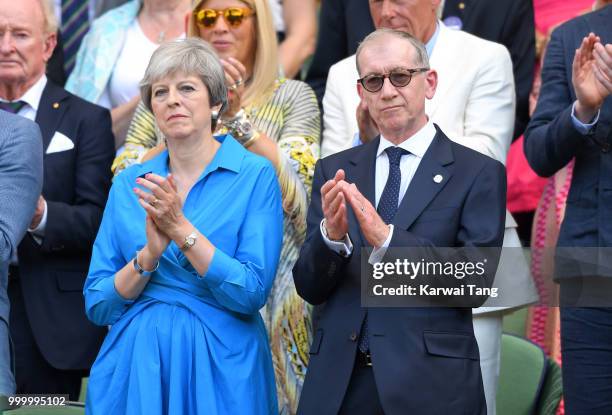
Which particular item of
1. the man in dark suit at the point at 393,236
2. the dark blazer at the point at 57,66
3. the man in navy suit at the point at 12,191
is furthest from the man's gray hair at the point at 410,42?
the dark blazer at the point at 57,66

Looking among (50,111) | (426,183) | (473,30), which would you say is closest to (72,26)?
(50,111)

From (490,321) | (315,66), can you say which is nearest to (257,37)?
(315,66)

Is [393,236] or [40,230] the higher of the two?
[40,230]

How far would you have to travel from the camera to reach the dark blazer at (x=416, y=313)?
390 cm

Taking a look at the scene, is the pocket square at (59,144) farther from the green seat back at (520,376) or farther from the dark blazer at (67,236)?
the green seat back at (520,376)

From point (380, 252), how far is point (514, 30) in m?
2.47

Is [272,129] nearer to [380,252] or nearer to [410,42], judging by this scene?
[410,42]

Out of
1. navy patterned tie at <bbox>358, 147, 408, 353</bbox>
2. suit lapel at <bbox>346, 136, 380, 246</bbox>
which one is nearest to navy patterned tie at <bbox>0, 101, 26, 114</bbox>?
suit lapel at <bbox>346, 136, 380, 246</bbox>

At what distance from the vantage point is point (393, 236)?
391cm

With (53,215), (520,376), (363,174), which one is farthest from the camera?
(520,376)

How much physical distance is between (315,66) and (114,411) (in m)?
2.58

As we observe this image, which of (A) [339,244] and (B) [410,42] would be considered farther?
(B) [410,42]

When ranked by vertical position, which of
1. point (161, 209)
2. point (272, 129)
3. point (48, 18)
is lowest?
point (161, 209)

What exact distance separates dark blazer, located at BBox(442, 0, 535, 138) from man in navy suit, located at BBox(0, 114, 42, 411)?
2.47m
